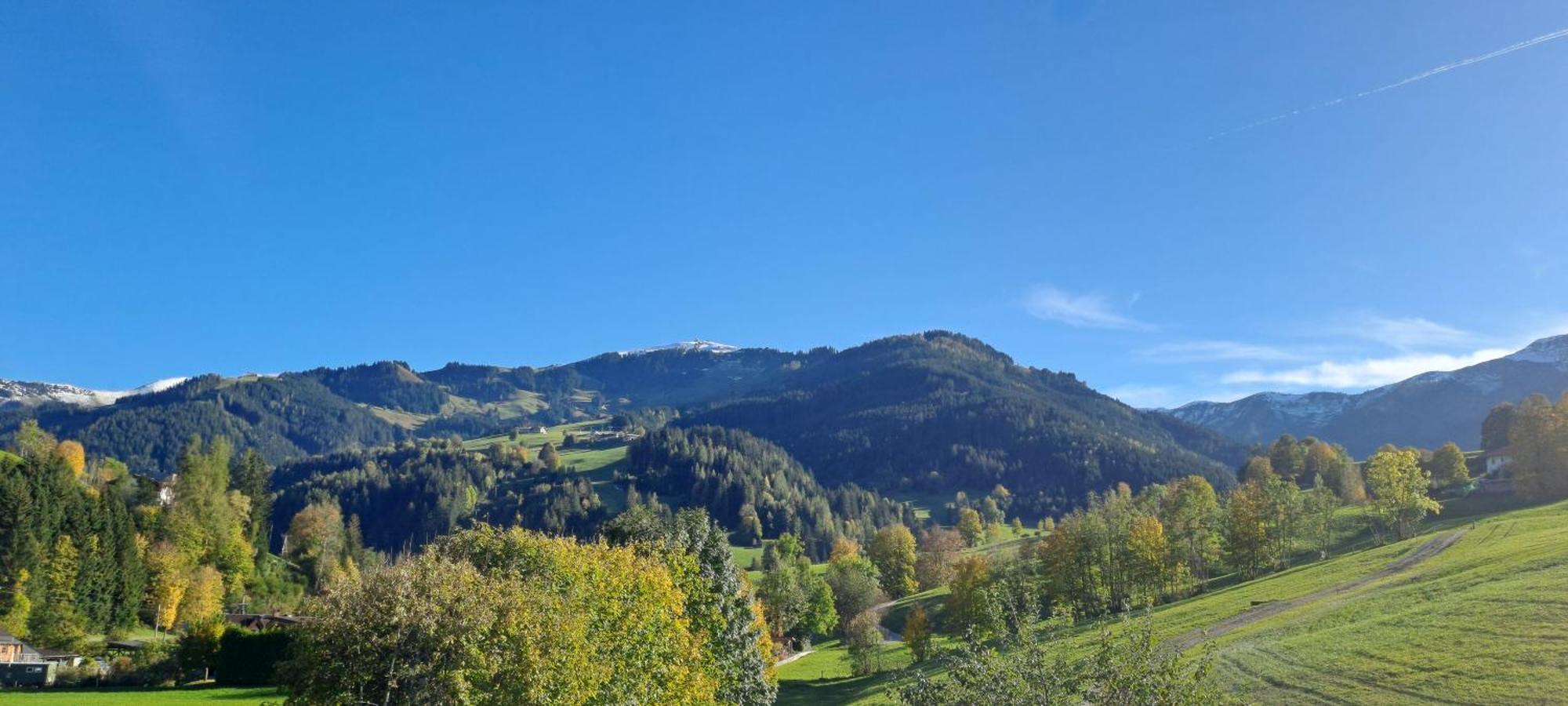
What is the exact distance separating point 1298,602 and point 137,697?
8247 centimetres

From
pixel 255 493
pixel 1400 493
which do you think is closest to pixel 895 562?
pixel 1400 493

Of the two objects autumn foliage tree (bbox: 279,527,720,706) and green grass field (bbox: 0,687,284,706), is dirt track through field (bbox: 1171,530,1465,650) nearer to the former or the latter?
autumn foliage tree (bbox: 279,527,720,706)

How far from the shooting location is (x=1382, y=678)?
116 feet

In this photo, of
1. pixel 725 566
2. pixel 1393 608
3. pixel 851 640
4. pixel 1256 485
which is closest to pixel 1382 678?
pixel 1393 608

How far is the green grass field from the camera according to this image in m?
54.8

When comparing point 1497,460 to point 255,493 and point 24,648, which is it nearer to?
point 24,648

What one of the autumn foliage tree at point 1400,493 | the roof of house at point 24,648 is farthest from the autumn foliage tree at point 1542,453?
the roof of house at point 24,648

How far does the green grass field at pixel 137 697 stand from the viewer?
54.8 meters

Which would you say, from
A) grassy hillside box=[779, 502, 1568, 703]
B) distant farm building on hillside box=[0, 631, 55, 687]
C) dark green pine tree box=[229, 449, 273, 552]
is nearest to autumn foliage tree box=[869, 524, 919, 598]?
grassy hillside box=[779, 502, 1568, 703]

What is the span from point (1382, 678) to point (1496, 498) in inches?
3958

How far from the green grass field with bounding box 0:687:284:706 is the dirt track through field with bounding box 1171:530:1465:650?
5821 cm

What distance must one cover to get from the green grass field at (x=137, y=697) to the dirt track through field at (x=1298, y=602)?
58212 mm

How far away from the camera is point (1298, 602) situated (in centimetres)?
5872

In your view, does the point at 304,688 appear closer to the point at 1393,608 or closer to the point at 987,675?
the point at 987,675
